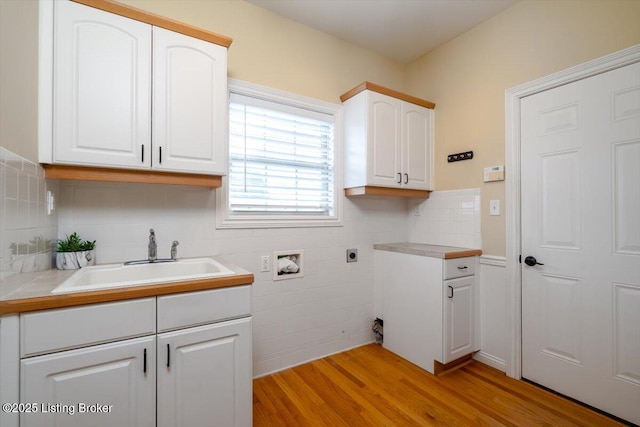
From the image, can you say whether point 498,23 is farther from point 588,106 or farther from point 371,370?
point 371,370

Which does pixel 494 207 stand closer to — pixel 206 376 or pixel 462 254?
pixel 462 254

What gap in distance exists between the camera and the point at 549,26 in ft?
6.60

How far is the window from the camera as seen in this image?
2129 mm

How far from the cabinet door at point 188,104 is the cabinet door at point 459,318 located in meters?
1.87

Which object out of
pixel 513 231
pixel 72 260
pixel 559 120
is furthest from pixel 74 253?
pixel 559 120

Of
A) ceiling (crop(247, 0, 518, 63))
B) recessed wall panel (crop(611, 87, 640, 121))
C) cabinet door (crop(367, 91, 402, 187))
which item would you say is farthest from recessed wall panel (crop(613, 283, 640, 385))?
ceiling (crop(247, 0, 518, 63))

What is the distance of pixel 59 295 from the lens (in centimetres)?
107

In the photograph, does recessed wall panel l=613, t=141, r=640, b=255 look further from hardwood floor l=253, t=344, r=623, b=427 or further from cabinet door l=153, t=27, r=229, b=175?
cabinet door l=153, t=27, r=229, b=175

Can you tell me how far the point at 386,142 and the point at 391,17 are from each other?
0.99m

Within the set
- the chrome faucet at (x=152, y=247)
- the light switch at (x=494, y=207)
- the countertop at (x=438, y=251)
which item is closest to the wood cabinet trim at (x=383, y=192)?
the countertop at (x=438, y=251)

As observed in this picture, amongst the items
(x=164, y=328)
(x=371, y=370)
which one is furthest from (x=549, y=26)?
(x=164, y=328)

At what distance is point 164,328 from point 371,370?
5.38ft

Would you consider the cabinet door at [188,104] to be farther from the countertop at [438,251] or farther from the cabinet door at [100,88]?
the countertop at [438,251]

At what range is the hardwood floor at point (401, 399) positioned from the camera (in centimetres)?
A: 171
